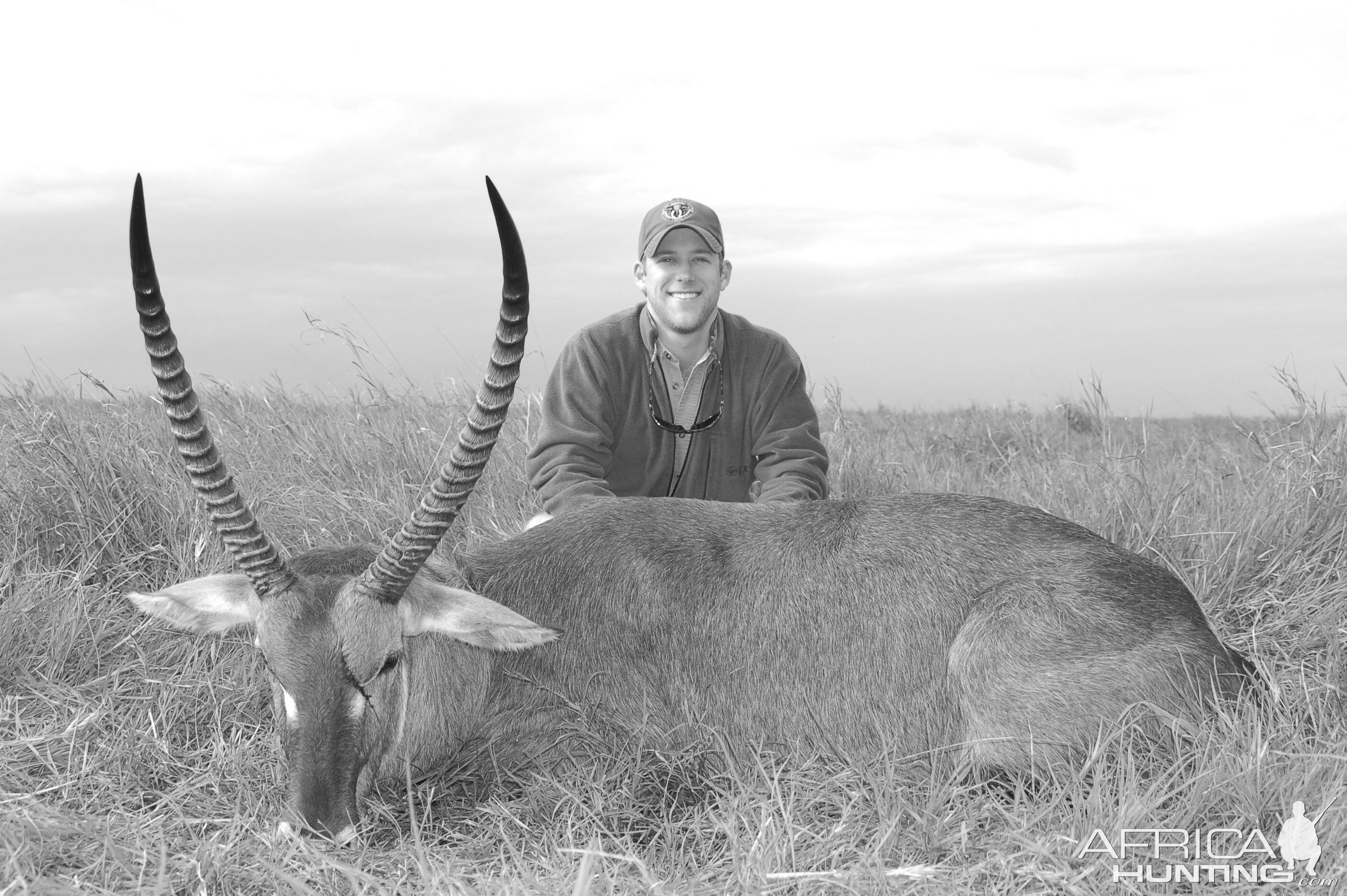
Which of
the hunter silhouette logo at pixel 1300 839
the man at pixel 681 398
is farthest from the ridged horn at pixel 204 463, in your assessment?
the hunter silhouette logo at pixel 1300 839

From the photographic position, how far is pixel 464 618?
4.02m

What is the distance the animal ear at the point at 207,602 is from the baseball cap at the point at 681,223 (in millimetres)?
2920

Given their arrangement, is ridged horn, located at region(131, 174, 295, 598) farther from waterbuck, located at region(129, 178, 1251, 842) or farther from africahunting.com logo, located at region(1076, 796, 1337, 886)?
africahunting.com logo, located at region(1076, 796, 1337, 886)

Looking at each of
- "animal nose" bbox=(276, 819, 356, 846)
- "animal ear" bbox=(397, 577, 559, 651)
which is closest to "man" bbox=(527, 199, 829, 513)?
"animal ear" bbox=(397, 577, 559, 651)

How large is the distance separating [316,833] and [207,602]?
1.01 metres

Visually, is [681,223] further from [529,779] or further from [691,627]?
[529,779]

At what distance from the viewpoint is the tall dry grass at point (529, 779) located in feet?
11.4

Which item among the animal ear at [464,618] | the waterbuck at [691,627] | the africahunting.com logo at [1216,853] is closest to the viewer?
the africahunting.com logo at [1216,853]

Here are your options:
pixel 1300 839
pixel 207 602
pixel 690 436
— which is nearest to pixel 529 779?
pixel 207 602

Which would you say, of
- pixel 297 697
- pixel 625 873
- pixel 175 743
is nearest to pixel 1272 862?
→ pixel 625 873

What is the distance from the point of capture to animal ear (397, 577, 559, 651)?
157 inches

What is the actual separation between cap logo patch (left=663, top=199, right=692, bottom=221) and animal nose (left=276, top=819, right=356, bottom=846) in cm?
366

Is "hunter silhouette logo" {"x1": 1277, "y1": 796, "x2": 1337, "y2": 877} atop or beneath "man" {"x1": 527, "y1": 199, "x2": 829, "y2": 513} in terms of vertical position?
beneath

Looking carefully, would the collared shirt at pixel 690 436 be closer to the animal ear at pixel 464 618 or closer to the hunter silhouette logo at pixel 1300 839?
the animal ear at pixel 464 618
